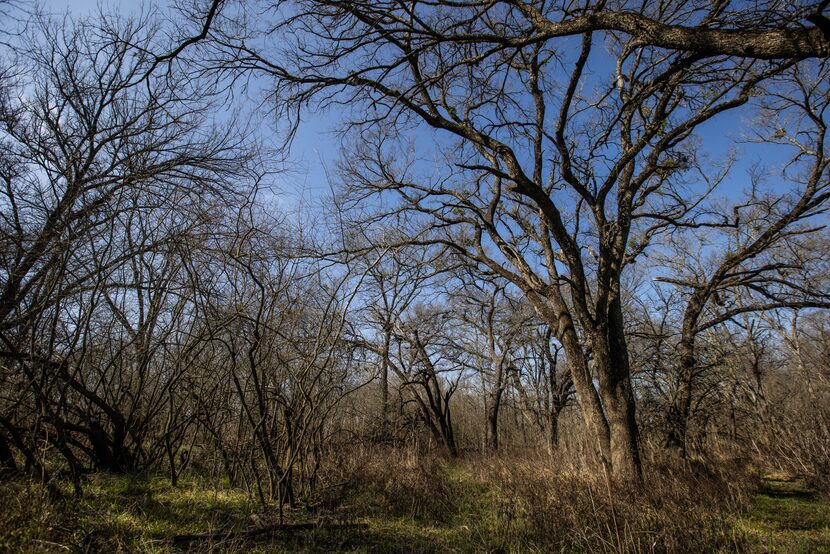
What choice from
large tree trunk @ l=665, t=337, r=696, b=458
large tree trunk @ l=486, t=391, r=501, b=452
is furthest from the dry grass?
large tree trunk @ l=486, t=391, r=501, b=452

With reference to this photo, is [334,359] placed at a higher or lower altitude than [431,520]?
higher

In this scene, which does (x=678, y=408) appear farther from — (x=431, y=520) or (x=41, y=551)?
(x=41, y=551)

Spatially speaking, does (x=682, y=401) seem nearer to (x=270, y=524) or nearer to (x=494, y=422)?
(x=494, y=422)

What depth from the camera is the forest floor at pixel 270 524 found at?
9.73 ft

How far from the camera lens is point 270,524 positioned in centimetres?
383

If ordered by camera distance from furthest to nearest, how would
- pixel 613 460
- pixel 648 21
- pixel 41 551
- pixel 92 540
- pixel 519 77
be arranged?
pixel 519 77
pixel 613 460
pixel 648 21
pixel 92 540
pixel 41 551

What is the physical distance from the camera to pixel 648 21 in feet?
10.5

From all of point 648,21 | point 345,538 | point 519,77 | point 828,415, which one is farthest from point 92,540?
point 828,415

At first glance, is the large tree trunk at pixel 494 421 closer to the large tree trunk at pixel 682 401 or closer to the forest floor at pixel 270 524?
→ the large tree trunk at pixel 682 401

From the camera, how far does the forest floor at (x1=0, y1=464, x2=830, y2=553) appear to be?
2967 mm

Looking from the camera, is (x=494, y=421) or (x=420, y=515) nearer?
(x=420, y=515)

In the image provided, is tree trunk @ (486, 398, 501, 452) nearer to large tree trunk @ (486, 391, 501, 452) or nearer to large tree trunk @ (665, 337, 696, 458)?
large tree trunk @ (486, 391, 501, 452)

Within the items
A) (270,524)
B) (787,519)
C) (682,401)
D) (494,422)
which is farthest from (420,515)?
(494,422)

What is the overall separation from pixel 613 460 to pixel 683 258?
9803 millimetres
